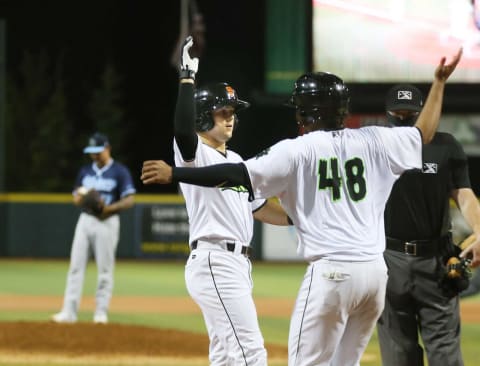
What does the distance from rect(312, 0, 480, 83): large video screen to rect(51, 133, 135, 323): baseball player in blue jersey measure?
10083 mm

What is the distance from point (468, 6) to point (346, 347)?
1668 centimetres

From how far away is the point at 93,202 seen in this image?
36.0ft

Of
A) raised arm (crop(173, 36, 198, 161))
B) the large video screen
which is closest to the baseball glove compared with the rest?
raised arm (crop(173, 36, 198, 161))

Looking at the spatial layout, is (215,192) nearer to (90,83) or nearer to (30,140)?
(30,140)

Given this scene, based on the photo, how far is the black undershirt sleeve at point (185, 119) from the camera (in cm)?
483

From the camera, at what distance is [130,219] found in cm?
2034

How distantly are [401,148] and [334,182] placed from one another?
0.36 meters

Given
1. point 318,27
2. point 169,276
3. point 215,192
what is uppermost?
point 318,27

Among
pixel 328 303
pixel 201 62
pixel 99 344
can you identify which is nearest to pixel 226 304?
pixel 328 303

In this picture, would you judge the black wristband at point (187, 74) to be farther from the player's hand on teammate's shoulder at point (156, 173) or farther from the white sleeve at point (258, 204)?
the white sleeve at point (258, 204)

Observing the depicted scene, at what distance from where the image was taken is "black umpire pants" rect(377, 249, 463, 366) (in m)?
6.11

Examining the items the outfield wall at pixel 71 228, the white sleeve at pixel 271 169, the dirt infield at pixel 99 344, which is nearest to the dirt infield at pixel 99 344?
the dirt infield at pixel 99 344

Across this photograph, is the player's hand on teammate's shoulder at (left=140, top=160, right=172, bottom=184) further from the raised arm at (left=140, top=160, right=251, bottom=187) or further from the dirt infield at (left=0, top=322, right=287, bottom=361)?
the dirt infield at (left=0, top=322, right=287, bottom=361)

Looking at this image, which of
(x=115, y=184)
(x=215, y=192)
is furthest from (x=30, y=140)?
(x=215, y=192)
